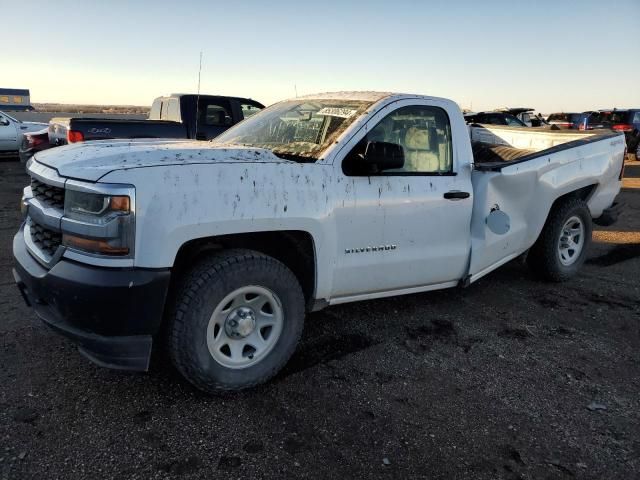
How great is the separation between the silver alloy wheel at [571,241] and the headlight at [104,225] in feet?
14.6

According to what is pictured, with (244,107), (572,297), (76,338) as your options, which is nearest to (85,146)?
(76,338)

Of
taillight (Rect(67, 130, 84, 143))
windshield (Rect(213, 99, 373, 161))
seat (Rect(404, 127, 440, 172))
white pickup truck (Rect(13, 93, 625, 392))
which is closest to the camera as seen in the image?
white pickup truck (Rect(13, 93, 625, 392))

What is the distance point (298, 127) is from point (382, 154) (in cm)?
88

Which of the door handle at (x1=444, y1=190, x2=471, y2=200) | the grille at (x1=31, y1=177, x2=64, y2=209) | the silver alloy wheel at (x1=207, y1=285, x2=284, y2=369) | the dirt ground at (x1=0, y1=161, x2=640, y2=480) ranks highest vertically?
the door handle at (x1=444, y1=190, x2=471, y2=200)

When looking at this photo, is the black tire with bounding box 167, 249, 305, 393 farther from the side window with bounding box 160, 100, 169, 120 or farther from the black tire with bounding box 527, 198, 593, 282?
the side window with bounding box 160, 100, 169, 120

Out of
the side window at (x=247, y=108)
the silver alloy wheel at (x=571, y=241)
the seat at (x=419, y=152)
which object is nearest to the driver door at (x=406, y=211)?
the seat at (x=419, y=152)

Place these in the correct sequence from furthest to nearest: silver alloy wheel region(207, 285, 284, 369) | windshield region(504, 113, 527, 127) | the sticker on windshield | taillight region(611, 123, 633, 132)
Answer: taillight region(611, 123, 633, 132)
windshield region(504, 113, 527, 127)
the sticker on windshield
silver alloy wheel region(207, 285, 284, 369)

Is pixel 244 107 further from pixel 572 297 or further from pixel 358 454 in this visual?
pixel 358 454

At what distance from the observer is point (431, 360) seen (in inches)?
146

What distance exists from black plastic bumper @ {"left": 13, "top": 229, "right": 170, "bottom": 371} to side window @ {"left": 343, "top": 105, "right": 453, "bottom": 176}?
1708mm

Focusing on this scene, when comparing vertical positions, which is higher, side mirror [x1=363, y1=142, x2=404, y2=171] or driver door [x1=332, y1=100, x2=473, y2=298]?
side mirror [x1=363, y1=142, x2=404, y2=171]

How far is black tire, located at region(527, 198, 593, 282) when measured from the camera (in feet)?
17.3

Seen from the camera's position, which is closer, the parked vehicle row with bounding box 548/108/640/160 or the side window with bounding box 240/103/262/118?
the side window with bounding box 240/103/262/118

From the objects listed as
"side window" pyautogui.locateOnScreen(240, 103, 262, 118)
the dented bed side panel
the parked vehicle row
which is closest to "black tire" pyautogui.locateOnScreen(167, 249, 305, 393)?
the dented bed side panel
